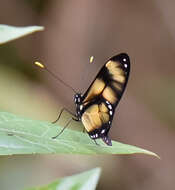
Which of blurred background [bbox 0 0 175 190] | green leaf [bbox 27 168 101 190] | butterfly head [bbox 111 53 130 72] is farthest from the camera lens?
blurred background [bbox 0 0 175 190]

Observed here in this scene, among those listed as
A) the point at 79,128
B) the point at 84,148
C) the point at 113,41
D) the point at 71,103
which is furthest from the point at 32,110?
the point at 84,148

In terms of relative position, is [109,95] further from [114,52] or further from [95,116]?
[114,52]

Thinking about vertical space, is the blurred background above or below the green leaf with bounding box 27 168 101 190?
below

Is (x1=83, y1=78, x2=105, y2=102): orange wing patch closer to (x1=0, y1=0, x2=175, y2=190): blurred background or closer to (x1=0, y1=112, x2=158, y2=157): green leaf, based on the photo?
(x1=0, y1=112, x2=158, y2=157): green leaf

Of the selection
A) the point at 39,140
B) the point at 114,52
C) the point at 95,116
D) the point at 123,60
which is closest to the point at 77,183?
the point at 39,140

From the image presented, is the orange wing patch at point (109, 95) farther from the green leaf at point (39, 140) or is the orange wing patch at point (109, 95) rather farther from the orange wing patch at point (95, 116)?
the green leaf at point (39, 140)

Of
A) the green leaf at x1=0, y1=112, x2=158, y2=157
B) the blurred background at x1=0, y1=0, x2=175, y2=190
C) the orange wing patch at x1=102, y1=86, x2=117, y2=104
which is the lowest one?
the blurred background at x1=0, y1=0, x2=175, y2=190

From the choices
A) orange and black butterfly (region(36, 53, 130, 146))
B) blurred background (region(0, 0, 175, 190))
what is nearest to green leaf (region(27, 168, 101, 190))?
orange and black butterfly (region(36, 53, 130, 146))
